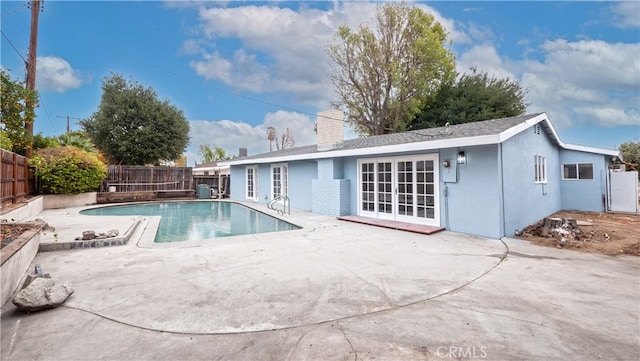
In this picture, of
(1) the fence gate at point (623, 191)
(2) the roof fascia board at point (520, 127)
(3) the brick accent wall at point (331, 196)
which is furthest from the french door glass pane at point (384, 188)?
(1) the fence gate at point (623, 191)

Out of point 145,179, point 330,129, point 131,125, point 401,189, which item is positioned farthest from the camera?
point 131,125

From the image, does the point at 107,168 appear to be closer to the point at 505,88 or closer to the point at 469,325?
the point at 469,325

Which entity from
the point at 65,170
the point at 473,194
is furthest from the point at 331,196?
the point at 65,170

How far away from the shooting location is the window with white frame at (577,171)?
37.0 feet

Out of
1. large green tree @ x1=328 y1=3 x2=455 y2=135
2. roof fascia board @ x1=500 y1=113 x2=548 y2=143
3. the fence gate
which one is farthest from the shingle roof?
large green tree @ x1=328 y1=3 x2=455 y2=135

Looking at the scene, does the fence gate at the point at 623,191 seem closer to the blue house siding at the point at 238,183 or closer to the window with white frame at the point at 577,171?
the window with white frame at the point at 577,171

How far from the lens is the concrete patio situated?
2379mm

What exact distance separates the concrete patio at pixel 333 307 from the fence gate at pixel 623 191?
852 cm

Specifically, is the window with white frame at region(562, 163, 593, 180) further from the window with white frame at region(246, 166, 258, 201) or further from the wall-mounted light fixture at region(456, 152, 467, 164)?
the window with white frame at region(246, 166, 258, 201)

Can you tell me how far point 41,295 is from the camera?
9.99ft

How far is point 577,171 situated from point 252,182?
49.4 ft

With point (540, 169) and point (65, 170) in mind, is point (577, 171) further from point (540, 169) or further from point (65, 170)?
point (65, 170)

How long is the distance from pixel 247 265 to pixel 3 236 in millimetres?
3638

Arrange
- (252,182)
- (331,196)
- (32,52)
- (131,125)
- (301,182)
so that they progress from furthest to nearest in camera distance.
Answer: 1. (131,125)
2. (252,182)
3. (301,182)
4. (32,52)
5. (331,196)
